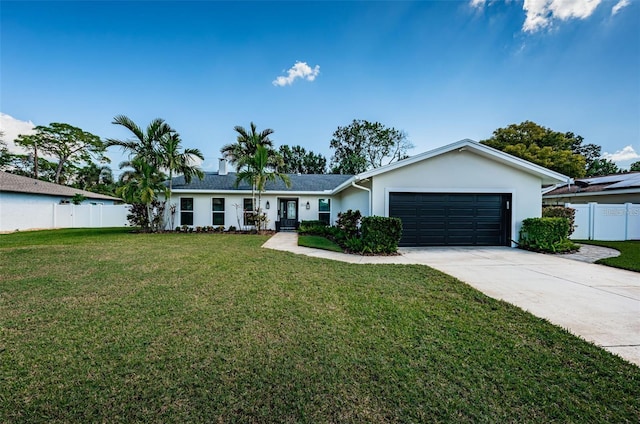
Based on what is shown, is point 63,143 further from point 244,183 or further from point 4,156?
point 244,183

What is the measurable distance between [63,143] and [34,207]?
598 inches

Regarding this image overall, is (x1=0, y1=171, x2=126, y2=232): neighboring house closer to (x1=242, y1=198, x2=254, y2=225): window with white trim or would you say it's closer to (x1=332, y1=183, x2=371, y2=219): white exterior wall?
(x1=242, y1=198, x2=254, y2=225): window with white trim

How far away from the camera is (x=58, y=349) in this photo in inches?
105

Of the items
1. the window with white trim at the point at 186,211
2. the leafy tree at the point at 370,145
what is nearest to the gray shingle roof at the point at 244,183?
the window with white trim at the point at 186,211

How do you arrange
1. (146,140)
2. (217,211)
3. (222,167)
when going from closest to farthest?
1. (146,140)
2. (217,211)
3. (222,167)

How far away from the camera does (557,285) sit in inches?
195

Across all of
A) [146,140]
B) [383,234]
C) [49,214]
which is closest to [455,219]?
[383,234]

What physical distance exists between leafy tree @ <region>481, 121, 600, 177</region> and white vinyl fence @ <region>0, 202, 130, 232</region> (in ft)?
103

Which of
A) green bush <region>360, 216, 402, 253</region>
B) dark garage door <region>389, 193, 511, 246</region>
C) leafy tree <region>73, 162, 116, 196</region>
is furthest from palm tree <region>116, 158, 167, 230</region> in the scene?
leafy tree <region>73, 162, 116, 196</region>

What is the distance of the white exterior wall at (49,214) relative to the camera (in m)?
15.4

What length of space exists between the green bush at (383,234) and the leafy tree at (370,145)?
22897 mm

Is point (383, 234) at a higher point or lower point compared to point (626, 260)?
higher

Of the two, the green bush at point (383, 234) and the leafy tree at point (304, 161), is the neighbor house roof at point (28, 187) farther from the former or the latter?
the leafy tree at point (304, 161)

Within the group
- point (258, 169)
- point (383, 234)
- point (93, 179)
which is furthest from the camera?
point (93, 179)
